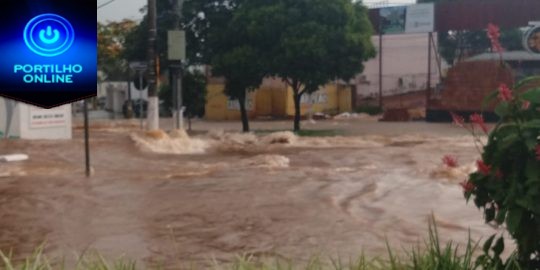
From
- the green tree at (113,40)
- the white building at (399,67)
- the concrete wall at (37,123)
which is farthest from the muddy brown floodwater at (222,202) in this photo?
the white building at (399,67)

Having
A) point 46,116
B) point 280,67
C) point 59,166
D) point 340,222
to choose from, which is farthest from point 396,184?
point 280,67

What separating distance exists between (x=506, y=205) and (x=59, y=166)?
41.8 ft

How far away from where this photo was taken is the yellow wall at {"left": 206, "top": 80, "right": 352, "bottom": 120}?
42.2 m

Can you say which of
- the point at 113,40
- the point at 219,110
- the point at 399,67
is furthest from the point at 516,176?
the point at 399,67

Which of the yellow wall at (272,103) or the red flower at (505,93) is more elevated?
the red flower at (505,93)

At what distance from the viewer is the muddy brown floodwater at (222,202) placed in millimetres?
7988

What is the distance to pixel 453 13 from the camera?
36.8 m

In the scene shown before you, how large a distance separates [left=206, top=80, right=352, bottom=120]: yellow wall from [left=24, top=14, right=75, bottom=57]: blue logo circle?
35.6 meters

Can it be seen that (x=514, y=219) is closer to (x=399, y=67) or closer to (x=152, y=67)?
(x=152, y=67)

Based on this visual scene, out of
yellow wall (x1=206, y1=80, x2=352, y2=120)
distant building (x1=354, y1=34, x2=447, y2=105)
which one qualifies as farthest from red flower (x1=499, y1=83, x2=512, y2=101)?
distant building (x1=354, y1=34, x2=447, y2=105)

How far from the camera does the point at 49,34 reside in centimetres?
421

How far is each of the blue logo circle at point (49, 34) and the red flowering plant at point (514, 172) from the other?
2.11 metres

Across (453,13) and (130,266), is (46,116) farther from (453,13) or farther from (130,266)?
(453,13)

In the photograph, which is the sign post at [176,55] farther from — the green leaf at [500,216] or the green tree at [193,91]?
the green leaf at [500,216]
